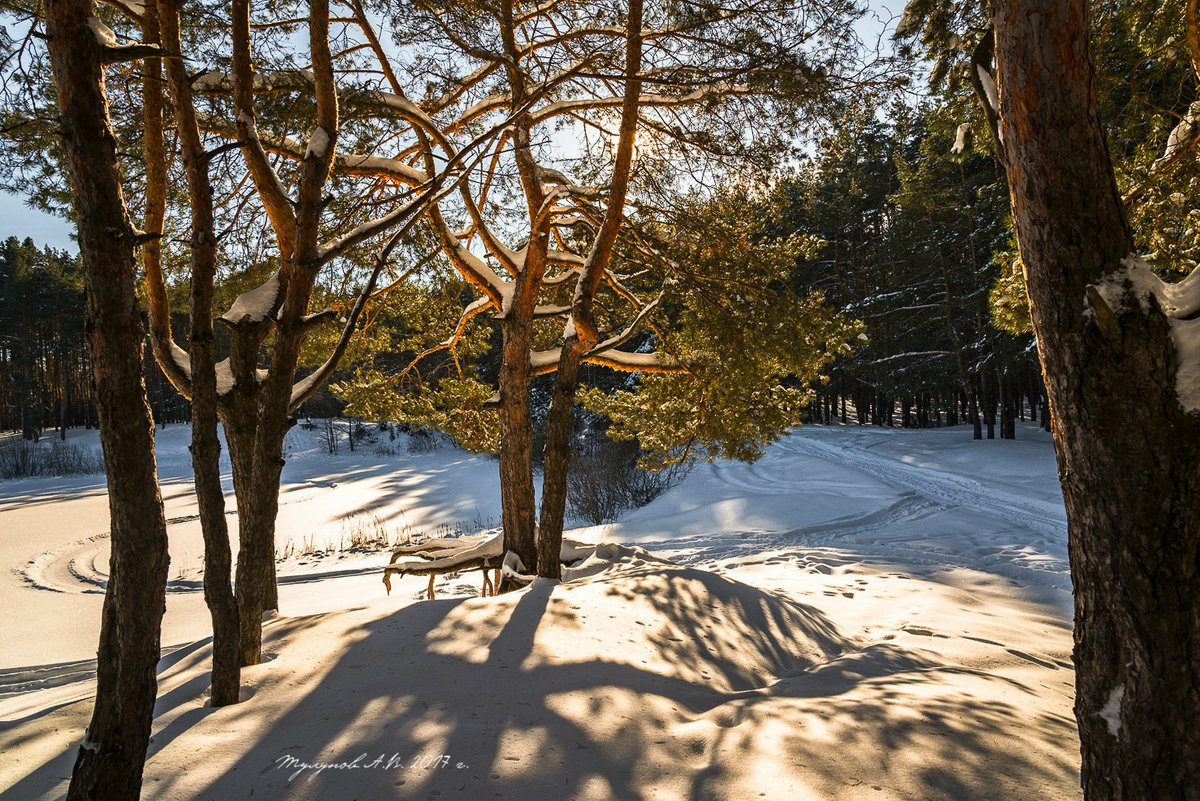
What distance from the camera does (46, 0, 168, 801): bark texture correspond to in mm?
2154

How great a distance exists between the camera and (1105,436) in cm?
194

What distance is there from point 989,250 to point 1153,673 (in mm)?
24530

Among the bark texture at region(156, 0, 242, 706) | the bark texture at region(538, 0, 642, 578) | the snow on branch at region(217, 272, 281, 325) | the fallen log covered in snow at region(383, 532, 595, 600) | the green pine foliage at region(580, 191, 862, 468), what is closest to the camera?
the bark texture at region(156, 0, 242, 706)

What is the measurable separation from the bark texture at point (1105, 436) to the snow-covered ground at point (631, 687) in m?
0.52

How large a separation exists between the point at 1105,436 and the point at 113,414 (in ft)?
11.2

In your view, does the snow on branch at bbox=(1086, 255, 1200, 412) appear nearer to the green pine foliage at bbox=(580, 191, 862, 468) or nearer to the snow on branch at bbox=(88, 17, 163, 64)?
the snow on branch at bbox=(88, 17, 163, 64)

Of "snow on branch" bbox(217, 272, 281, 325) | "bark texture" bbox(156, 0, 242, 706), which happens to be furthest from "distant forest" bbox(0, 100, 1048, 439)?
"bark texture" bbox(156, 0, 242, 706)

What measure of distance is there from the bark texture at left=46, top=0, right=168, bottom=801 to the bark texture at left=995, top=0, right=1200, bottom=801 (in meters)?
3.19

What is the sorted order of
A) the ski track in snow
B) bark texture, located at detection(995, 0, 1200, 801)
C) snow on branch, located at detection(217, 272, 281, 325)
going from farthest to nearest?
the ski track in snow → snow on branch, located at detection(217, 272, 281, 325) → bark texture, located at detection(995, 0, 1200, 801)

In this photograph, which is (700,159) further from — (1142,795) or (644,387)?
(1142,795)

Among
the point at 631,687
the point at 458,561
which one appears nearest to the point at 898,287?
the point at 458,561
